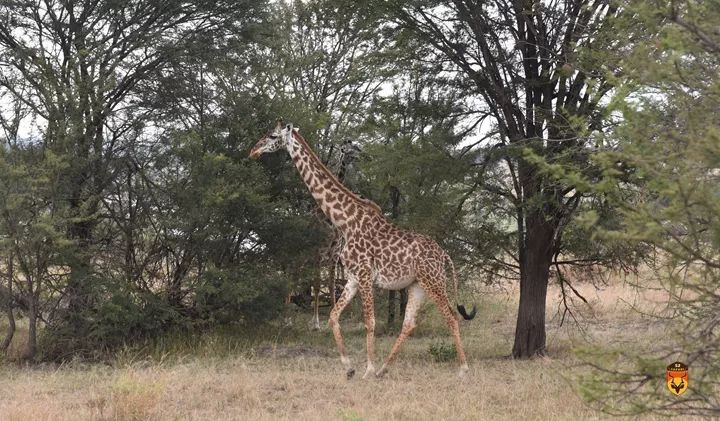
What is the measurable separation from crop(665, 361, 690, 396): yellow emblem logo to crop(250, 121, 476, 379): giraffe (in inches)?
198

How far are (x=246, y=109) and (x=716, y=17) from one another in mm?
9066

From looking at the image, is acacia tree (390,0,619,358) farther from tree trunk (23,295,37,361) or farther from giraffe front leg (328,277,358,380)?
tree trunk (23,295,37,361)

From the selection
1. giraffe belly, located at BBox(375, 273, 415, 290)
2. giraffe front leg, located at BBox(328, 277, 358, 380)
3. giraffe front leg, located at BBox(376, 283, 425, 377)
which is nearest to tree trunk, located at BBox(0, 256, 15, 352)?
giraffe front leg, located at BBox(328, 277, 358, 380)

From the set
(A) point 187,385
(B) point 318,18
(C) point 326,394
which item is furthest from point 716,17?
(B) point 318,18

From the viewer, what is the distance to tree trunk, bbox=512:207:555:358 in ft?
35.7

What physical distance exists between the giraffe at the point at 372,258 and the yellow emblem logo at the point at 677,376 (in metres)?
5.03

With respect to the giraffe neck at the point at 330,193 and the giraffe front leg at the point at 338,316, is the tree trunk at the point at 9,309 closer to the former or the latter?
the giraffe neck at the point at 330,193

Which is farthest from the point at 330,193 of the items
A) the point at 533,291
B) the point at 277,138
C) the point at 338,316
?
the point at 533,291

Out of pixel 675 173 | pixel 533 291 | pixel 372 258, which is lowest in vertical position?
pixel 533 291

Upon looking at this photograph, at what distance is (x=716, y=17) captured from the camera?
3.96 metres

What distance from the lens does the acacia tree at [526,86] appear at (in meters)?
9.71

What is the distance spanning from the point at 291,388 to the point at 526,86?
5475 millimetres

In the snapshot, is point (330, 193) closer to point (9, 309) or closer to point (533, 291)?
point (533, 291)

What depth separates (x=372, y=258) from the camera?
966 cm
